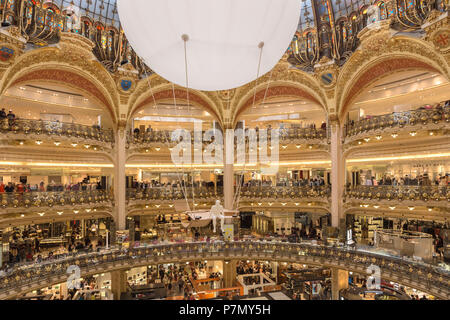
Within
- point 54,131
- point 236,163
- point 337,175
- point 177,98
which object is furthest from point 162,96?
point 337,175

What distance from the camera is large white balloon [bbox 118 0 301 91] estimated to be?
517cm

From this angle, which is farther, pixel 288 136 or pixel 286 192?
pixel 286 192

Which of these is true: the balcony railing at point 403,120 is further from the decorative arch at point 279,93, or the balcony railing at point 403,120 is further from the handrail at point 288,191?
the handrail at point 288,191

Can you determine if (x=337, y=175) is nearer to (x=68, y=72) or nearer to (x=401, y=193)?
(x=401, y=193)

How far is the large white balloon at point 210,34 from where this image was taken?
517 centimetres

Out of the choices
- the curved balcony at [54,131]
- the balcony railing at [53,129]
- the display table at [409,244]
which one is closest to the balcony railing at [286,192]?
the display table at [409,244]

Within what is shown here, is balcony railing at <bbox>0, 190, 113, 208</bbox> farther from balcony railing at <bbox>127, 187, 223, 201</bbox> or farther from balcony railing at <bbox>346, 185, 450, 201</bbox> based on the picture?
balcony railing at <bbox>346, 185, 450, 201</bbox>

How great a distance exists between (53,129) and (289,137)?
51.0ft

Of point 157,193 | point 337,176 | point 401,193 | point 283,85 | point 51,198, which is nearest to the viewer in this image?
point 401,193

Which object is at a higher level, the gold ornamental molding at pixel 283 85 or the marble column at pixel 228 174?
the gold ornamental molding at pixel 283 85

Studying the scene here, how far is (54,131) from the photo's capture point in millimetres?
17609

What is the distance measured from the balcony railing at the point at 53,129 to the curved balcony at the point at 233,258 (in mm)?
7362

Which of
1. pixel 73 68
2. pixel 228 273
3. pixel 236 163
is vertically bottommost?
pixel 228 273

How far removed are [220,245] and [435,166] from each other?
14671 millimetres
